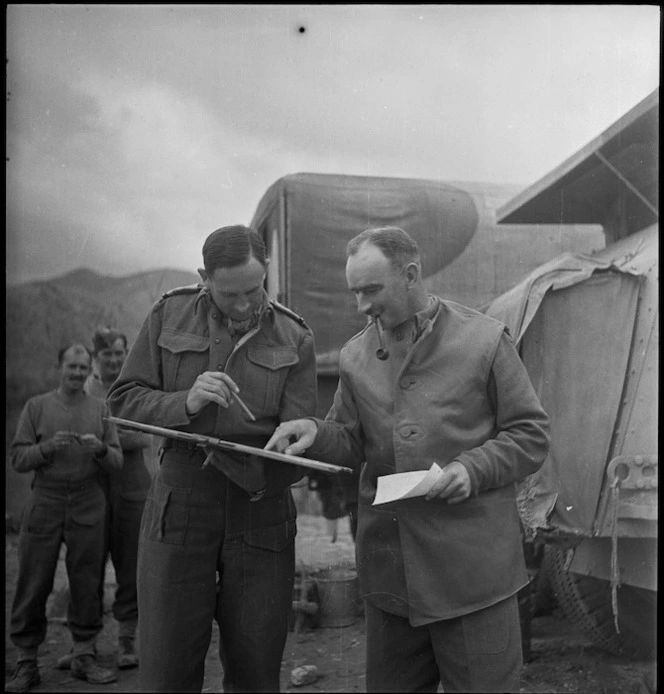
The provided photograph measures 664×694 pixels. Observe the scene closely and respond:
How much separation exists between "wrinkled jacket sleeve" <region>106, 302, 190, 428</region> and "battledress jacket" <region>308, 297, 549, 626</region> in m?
0.47

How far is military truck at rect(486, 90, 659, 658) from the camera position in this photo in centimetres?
325

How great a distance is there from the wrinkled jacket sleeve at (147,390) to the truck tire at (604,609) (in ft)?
7.59

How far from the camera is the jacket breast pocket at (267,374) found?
2525 mm

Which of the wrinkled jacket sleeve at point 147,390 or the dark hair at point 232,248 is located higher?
the dark hair at point 232,248

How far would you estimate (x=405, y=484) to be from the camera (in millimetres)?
2295

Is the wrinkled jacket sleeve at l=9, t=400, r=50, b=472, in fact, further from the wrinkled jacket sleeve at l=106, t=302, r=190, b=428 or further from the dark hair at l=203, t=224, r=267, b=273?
the dark hair at l=203, t=224, r=267, b=273

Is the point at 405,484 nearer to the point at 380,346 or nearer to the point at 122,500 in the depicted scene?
the point at 380,346

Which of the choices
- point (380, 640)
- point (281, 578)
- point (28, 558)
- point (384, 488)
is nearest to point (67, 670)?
point (28, 558)

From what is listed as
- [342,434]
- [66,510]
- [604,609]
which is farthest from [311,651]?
[604,609]

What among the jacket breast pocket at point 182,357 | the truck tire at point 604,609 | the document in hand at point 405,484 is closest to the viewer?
the document in hand at point 405,484

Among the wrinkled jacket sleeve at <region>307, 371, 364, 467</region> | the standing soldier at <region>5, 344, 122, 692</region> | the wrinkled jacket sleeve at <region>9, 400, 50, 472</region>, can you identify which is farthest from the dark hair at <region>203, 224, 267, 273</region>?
the wrinkled jacket sleeve at <region>9, 400, 50, 472</region>

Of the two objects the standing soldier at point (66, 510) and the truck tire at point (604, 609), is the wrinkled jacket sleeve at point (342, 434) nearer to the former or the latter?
the standing soldier at point (66, 510)

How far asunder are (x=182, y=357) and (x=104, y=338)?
21.6 inches

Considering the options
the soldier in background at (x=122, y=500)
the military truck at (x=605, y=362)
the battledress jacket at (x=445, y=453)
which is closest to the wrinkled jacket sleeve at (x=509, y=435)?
the battledress jacket at (x=445, y=453)
